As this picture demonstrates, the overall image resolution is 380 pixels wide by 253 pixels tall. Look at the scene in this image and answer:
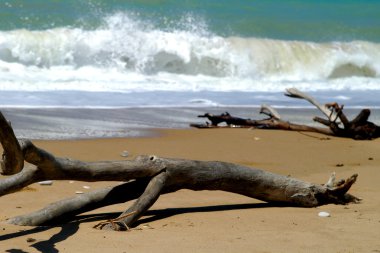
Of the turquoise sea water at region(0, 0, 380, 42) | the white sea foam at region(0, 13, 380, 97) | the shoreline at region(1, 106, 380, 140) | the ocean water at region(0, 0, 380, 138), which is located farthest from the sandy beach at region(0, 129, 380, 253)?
the turquoise sea water at region(0, 0, 380, 42)

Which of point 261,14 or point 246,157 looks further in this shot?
point 261,14

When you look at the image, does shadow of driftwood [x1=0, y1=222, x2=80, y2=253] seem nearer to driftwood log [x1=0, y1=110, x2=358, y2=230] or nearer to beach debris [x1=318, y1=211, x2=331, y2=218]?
driftwood log [x1=0, y1=110, x2=358, y2=230]

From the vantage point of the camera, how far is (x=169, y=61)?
21.8m

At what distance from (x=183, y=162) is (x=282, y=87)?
45.2ft

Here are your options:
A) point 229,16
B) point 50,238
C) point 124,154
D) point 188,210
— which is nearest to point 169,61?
point 229,16

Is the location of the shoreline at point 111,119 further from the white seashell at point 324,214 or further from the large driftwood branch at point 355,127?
the white seashell at point 324,214

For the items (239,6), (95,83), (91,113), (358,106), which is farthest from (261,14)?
(91,113)

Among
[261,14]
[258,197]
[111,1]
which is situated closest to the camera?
[258,197]

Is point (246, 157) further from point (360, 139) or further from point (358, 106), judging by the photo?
point (358, 106)

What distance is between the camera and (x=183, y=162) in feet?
17.6

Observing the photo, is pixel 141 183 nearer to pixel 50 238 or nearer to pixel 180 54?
pixel 50 238

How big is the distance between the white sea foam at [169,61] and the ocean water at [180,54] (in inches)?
1.3

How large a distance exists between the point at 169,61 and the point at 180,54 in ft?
2.22

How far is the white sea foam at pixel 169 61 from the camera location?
18.5 m
